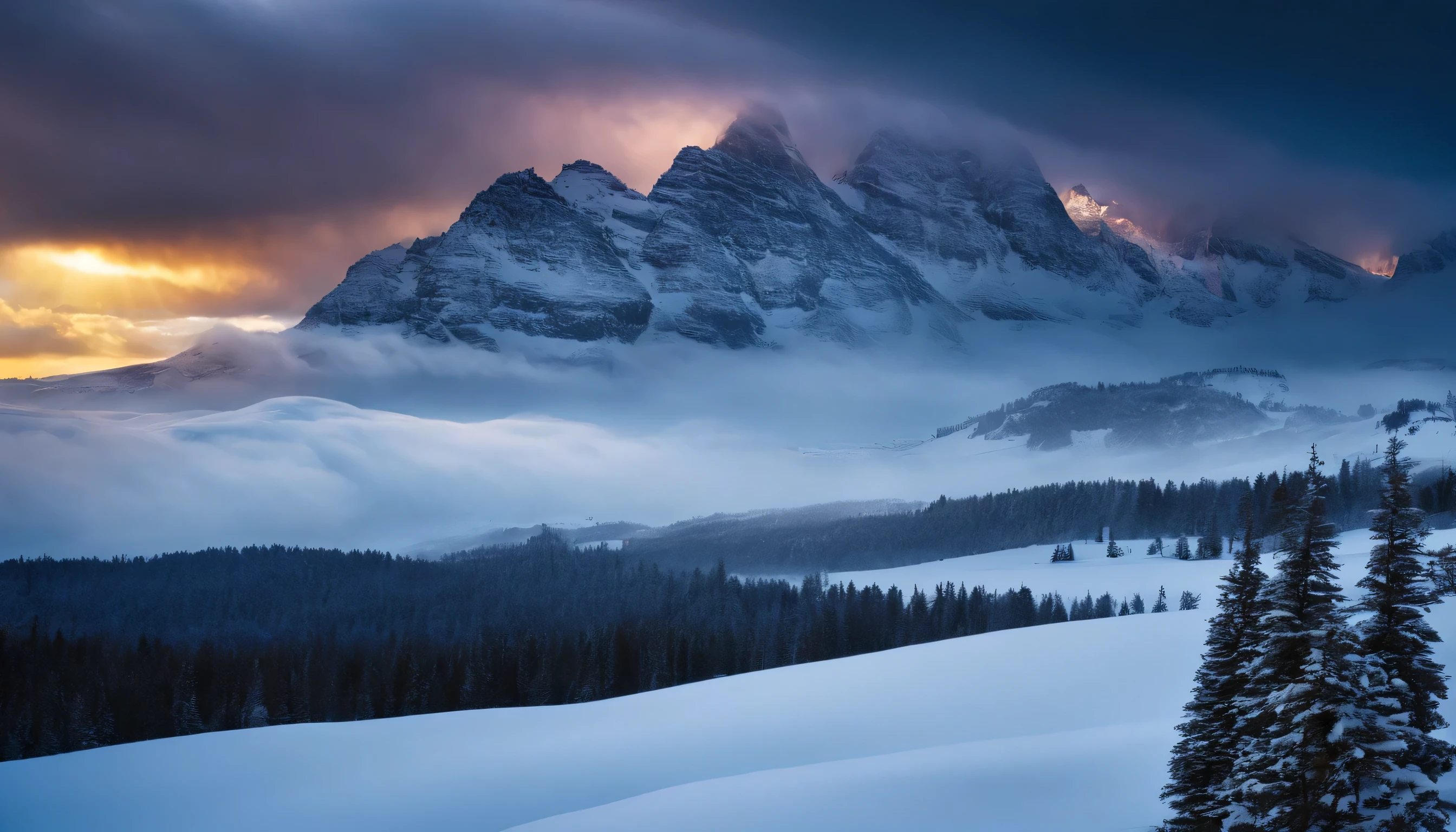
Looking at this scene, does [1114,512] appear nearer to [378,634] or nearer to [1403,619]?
[378,634]

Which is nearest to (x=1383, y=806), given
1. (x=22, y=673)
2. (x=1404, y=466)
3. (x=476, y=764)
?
(x=1404, y=466)

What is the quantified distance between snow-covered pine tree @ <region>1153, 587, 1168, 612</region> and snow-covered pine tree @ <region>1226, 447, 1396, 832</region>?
90370 millimetres

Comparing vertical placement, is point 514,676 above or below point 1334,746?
below

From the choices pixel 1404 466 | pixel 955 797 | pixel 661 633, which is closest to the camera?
pixel 1404 466

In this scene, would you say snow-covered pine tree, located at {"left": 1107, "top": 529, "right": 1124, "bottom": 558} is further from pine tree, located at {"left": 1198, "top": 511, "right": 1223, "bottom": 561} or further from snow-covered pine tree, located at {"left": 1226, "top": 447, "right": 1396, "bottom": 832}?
snow-covered pine tree, located at {"left": 1226, "top": 447, "right": 1396, "bottom": 832}

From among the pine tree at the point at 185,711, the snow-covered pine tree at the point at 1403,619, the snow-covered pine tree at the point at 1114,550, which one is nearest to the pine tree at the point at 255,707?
the pine tree at the point at 185,711

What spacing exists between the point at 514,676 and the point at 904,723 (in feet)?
200

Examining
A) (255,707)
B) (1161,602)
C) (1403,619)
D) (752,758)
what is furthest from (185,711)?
(1161,602)

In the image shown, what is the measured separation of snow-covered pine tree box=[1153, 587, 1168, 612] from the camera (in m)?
103

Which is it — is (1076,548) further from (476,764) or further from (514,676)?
(476,764)

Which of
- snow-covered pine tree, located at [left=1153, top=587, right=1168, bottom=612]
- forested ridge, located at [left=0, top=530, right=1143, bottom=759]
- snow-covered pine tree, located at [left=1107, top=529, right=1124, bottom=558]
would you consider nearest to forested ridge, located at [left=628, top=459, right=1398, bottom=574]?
snow-covered pine tree, located at [left=1107, top=529, right=1124, bottom=558]

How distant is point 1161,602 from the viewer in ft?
342

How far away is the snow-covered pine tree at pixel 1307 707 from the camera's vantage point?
669 inches

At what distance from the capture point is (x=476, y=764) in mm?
44625
